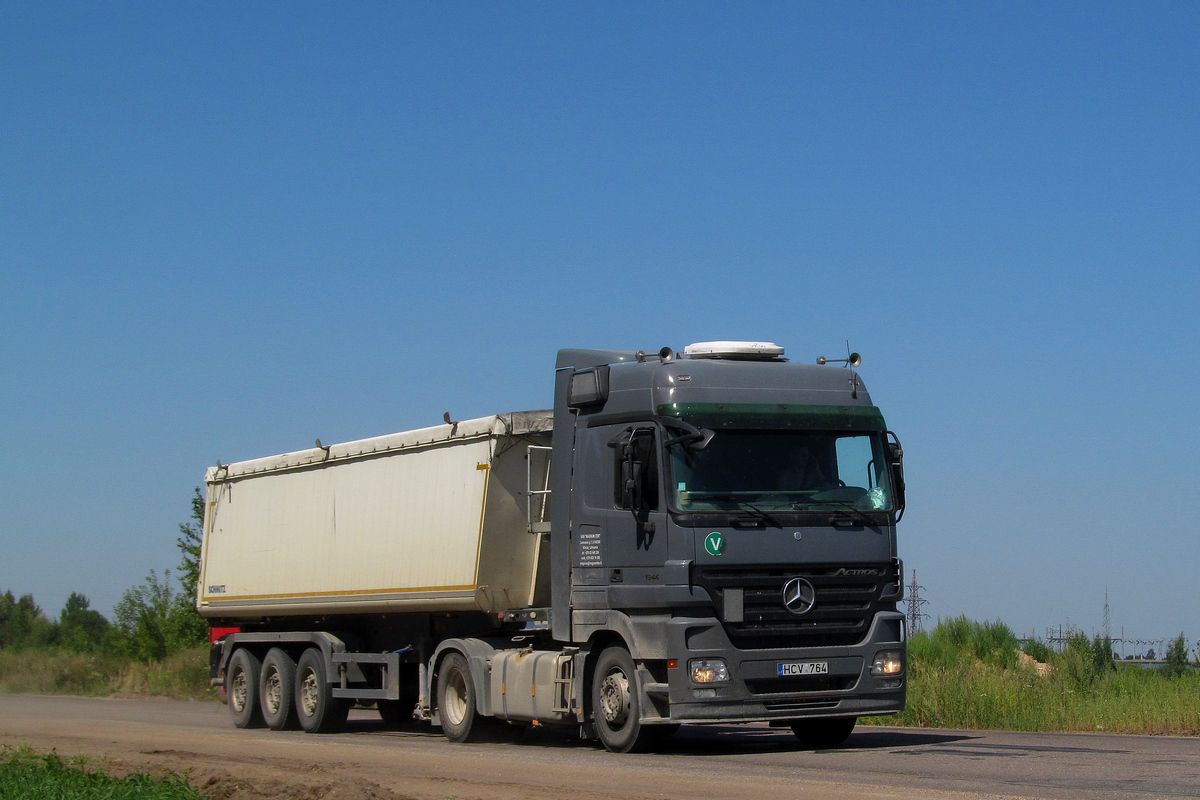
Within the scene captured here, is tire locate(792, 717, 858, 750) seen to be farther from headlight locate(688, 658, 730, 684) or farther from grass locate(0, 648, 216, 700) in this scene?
grass locate(0, 648, 216, 700)

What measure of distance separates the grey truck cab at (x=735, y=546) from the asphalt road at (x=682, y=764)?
62cm

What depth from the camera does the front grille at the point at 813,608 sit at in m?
12.8

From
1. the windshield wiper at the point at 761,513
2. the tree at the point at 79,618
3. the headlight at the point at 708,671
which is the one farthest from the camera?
the tree at the point at 79,618

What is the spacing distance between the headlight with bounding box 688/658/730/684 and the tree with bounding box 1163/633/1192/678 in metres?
9.42

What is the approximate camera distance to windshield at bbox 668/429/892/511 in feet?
42.1

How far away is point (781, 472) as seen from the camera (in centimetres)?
1317

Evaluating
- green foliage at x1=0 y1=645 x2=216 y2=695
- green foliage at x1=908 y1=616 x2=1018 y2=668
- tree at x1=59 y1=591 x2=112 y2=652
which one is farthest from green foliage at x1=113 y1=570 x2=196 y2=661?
tree at x1=59 y1=591 x2=112 y2=652

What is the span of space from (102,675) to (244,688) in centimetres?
1962

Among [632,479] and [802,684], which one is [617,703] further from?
[632,479]

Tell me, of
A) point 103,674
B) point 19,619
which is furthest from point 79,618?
point 103,674

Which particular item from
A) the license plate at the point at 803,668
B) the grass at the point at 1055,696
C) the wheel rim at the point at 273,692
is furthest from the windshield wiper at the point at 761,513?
the wheel rim at the point at 273,692

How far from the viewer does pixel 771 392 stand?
1348 centimetres

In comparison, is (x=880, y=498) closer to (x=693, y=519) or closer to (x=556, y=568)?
(x=693, y=519)

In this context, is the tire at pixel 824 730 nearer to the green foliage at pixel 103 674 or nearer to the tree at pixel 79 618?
the green foliage at pixel 103 674
